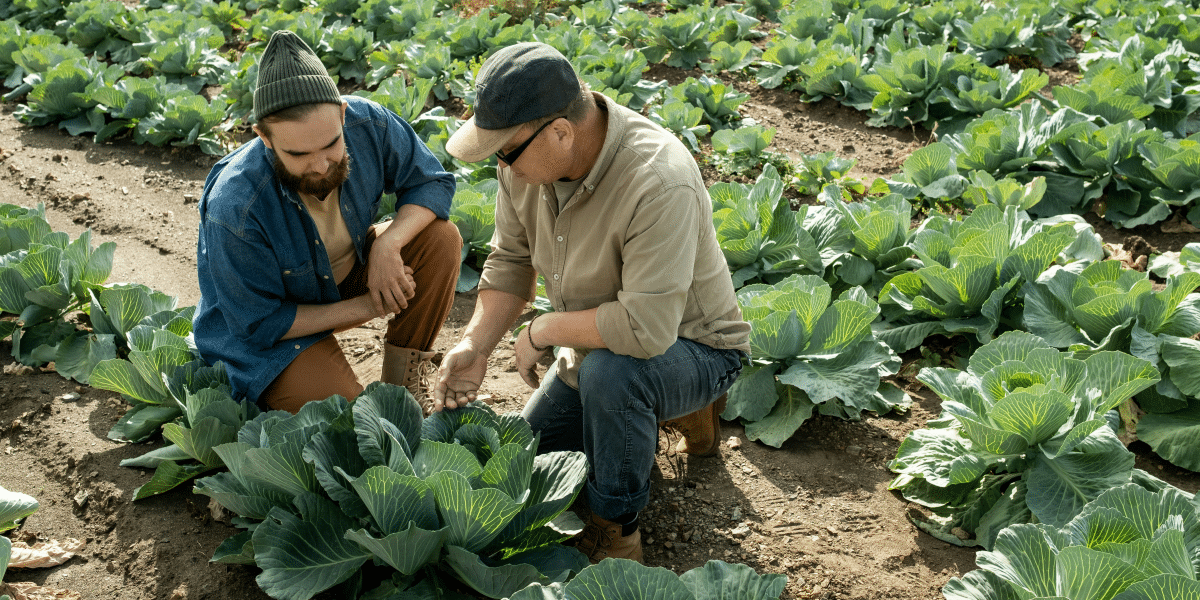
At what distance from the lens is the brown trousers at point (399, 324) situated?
317cm

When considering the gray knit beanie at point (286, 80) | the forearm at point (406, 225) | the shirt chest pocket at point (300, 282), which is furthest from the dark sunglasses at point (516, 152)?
the shirt chest pocket at point (300, 282)

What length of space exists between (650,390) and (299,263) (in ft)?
4.34

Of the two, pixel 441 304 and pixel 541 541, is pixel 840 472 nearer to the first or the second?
pixel 541 541

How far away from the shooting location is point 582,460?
8.38 ft

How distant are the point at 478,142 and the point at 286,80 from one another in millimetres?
748

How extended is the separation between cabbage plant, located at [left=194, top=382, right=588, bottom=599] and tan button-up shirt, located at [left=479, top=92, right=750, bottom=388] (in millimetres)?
417

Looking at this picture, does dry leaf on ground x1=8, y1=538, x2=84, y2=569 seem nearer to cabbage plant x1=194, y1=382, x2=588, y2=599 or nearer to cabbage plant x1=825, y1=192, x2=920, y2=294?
cabbage plant x1=194, y1=382, x2=588, y2=599

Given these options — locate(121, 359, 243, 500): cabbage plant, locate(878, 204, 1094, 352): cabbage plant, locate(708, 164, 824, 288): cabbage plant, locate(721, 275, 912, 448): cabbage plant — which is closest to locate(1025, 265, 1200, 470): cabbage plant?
locate(878, 204, 1094, 352): cabbage plant

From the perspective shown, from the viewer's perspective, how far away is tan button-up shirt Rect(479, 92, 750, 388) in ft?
7.93

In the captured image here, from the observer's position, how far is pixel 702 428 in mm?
3115

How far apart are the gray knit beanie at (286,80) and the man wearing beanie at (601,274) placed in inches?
20.4

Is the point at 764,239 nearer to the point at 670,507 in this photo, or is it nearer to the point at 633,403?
the point at 670,507

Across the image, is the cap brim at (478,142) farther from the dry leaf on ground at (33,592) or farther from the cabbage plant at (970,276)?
the cabbage plant at (970,276)

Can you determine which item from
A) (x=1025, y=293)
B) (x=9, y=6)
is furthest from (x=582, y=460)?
(x=9, y=6)
